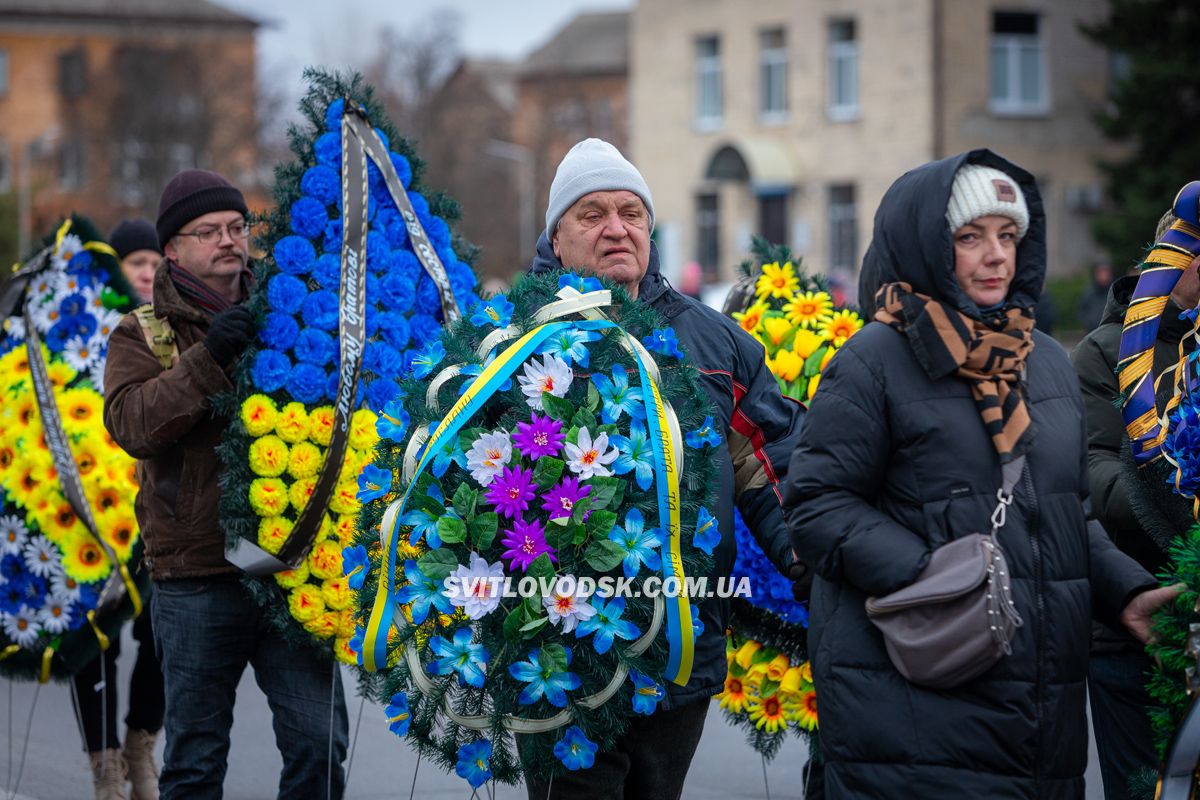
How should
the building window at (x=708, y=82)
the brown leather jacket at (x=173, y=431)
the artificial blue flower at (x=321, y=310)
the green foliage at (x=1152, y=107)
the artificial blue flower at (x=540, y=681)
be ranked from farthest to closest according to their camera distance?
the building window at (x=708, y=82), the green foliage at (x=1152, y=107), the artificial blue flower at (x=321, y=310), the brown leather jacket at (x=173, y=431), the artificial blue flower at (x=540, y=681)

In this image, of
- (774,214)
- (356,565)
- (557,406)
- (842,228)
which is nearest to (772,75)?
(774,214)

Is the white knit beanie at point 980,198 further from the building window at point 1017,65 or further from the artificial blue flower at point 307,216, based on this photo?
the building window at point 1017,65

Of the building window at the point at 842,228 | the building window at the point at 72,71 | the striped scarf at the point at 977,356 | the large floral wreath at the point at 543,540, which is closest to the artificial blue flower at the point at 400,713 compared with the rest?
the large floral wreath at the point at 543,540

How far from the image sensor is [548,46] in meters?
64.2

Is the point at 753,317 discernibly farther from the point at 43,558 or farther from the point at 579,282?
the point at 43,558

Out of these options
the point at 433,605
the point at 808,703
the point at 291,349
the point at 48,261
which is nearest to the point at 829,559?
the point at 433,605

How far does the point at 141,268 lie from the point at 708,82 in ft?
109

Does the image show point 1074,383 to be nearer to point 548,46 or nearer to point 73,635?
point 73,635

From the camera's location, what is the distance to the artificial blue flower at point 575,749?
345 cm

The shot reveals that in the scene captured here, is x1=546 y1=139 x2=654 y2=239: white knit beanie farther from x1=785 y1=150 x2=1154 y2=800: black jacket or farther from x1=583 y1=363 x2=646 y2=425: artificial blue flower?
x1=785 y1=150 x2=1154 y2=800: black jacket

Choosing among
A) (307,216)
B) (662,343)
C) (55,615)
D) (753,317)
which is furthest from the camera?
(55,615)

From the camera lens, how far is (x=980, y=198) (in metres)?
3.22

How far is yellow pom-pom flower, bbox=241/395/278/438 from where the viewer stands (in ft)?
15.2

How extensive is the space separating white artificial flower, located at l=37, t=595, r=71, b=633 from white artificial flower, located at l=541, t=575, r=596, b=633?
10.9 feet
